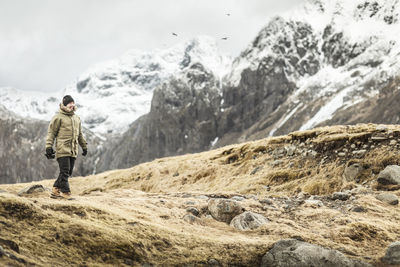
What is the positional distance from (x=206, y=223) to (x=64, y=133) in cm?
436

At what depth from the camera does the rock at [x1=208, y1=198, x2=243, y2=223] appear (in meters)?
9.59

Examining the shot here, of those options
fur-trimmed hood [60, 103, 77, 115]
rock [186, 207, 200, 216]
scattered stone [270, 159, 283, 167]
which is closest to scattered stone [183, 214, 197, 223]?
rock [186, 207, 200, 216]

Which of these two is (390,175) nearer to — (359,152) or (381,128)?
(359,152)

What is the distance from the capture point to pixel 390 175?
40.4ft

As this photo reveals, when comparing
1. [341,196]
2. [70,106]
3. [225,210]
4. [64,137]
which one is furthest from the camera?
[341,196]

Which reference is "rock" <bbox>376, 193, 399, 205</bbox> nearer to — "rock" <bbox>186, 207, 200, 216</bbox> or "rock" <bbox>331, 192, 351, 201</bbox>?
"rock" <bbox>331, 192, 351, 201</bbox>

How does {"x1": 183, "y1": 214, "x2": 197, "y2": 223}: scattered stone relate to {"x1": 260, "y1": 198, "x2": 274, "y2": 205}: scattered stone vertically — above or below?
above

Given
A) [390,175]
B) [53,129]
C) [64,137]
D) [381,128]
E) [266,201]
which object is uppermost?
[53,129]

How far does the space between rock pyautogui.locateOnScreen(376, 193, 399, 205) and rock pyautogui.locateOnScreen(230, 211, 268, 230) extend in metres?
3.81

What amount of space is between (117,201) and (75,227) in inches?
106

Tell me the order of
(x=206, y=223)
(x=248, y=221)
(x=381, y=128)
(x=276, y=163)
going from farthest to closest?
(x=276, y=163)
(x=381, y=128)
(x=206, y=223)
(x=248, y=221)

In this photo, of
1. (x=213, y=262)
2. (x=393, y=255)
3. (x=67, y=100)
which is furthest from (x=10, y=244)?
(x=393, y=255)

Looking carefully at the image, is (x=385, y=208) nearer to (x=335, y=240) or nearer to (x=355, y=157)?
(x=335, y=240)

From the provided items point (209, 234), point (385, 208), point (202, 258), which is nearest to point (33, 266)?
point (202, 258)
